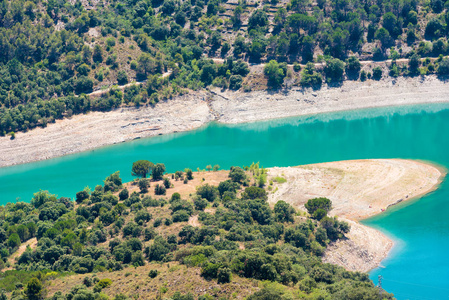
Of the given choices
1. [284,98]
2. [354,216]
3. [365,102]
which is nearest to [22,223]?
[354,216]

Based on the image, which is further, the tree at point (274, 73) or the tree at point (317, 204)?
the tree at point (274, 73)

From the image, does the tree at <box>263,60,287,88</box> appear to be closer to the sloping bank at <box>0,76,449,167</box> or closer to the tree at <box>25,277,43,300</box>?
the sloping bank at <box>0,76,449,167</box>

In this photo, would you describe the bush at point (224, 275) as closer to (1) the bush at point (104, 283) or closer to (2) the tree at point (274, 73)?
(1) the bush at point (104, 283)

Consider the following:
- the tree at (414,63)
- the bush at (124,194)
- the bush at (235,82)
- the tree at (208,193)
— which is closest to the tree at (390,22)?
the tree at (414,63)

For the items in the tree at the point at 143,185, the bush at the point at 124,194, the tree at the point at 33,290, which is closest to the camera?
the tree at the point at 33,290

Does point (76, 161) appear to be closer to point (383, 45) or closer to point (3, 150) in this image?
point (3, 150)

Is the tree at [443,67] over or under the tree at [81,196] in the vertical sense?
over

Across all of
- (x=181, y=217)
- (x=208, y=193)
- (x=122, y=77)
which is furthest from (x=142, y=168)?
(x=122, y=77)

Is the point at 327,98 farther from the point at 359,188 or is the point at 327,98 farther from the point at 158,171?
the point at 158,171

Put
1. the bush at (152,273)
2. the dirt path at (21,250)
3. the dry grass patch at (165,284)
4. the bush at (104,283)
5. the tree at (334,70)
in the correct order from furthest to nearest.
Result: the tree at (334,70)
the dirt path at (21,250)
the bush at (152,273)
the bush at (104,283)
the dry grass patch at (165,284)
